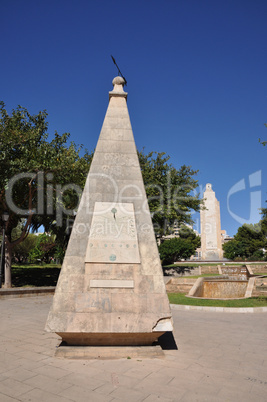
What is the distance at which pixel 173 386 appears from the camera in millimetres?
4477

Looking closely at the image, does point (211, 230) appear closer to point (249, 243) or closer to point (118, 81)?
point (249, 243)

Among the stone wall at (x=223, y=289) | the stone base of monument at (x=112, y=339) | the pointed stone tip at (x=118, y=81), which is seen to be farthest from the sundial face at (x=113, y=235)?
the stone wall at (x=223, y=289)

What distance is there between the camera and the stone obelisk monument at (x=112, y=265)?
5746mm

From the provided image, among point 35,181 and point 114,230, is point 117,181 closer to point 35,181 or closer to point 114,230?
point 114,230

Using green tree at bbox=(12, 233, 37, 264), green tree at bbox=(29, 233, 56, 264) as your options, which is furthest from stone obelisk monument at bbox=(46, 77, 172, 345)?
green tree at bbox=(12, 233, 37, 264)

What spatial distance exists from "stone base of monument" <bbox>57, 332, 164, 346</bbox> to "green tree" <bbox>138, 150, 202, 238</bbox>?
1973 centimetres

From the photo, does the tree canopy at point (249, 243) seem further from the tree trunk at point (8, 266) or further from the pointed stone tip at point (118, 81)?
the pointed stone tip at point (118, 81)

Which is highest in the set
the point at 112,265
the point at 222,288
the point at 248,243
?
the point at 112,265

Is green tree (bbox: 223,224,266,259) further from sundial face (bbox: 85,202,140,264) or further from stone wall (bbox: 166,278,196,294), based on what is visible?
sundial face (bbox: 85,202,140,264)

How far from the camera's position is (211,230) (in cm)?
6259

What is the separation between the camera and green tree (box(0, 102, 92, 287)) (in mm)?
17594

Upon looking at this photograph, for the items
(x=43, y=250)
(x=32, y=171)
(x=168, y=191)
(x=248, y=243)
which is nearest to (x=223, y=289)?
(x=168, y=191)

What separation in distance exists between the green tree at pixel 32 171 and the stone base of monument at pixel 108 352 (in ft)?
44.3

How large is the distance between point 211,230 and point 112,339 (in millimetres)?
59678
